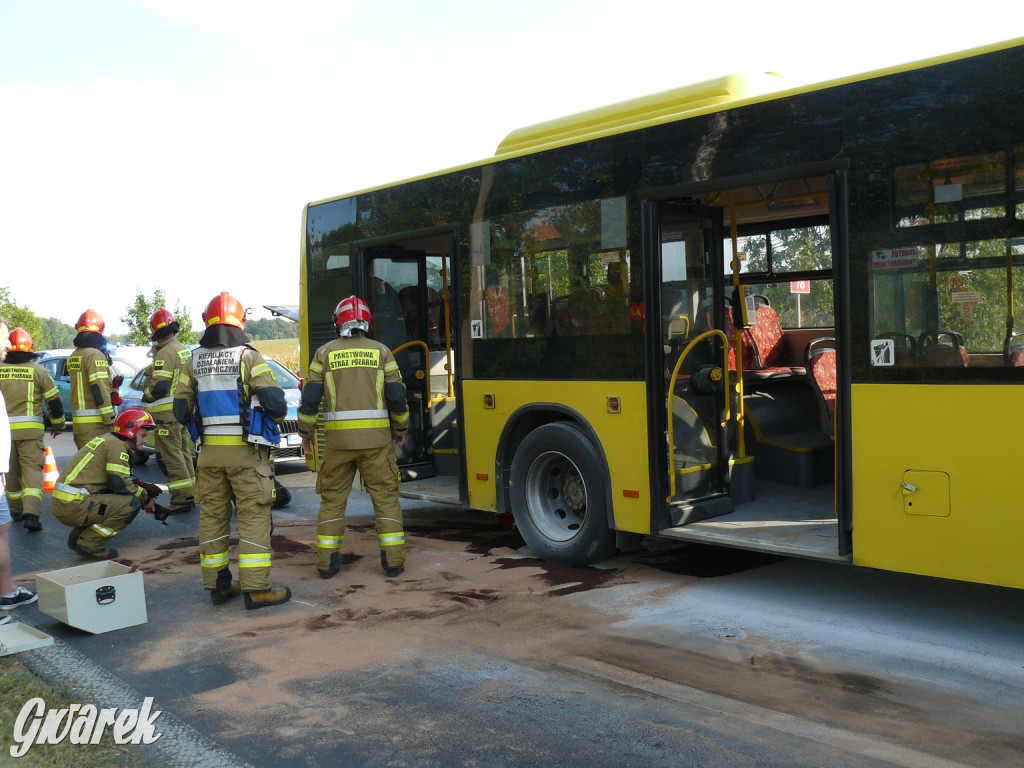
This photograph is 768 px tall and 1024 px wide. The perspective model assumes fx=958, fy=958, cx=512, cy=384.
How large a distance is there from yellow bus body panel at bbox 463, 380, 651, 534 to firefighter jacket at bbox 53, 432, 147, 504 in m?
3.15

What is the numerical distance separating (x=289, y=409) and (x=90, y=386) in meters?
3.18

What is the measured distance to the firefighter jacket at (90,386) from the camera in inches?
383

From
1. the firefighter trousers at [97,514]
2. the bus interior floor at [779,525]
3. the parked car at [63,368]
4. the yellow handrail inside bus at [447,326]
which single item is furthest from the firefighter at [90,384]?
the parked car at [63,368]

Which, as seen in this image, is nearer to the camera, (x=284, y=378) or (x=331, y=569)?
Answer: (x=331, y=569)

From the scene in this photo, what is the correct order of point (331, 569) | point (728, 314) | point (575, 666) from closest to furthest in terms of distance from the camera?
point (575, 666), point (331, 569), point (728, 314)

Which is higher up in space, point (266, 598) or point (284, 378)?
point (284, 378)

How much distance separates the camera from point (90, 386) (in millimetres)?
9758

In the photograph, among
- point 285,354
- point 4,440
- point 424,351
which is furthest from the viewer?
point 285,354

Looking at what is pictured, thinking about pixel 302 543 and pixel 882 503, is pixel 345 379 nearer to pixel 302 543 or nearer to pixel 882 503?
pixel 302 543

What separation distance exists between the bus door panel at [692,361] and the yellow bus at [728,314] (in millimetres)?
19

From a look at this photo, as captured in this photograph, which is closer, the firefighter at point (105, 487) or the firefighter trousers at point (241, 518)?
the firefighter trousers at point (241, 518)

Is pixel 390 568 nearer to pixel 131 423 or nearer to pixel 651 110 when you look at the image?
pixel 131 423

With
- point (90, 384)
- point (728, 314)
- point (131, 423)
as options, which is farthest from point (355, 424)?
point (90, 384)

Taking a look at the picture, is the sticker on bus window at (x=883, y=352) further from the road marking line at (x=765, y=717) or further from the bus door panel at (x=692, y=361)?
the road marking line at (x=765, y=717)
